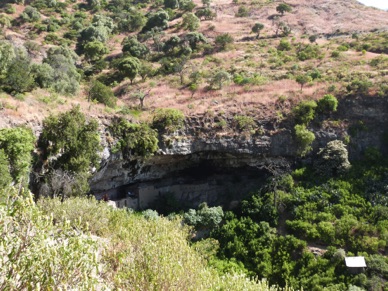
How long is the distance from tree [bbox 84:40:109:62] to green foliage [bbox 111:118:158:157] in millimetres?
27649

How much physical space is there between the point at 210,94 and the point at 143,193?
40.3ft

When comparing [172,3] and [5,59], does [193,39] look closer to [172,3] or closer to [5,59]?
[172,3]

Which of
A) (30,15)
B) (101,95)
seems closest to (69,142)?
(101,95)

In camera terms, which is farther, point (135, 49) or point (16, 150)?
point (135, 49)

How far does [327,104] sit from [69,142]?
2118cm

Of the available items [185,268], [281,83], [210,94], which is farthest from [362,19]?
[185,268]

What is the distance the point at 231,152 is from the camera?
87.2 ft

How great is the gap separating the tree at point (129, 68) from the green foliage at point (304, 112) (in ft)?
69.9

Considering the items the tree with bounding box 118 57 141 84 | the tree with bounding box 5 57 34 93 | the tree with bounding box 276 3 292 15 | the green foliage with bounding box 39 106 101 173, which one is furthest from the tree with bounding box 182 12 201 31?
the green foliage with bounding box 39 106 101 173

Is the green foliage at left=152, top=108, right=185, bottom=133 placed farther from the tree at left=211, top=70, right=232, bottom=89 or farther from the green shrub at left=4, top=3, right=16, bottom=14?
the green shrub at left=4, top=3, right=16, bottom=14

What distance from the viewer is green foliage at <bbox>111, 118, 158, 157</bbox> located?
24062mm

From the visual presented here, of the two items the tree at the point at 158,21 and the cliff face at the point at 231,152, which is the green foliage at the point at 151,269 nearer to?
the cliff face at the point at 231,152

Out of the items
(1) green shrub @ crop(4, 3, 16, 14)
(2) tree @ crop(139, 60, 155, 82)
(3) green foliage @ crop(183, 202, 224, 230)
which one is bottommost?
(3) green foliage @ crop(183, 202, 224, 230)

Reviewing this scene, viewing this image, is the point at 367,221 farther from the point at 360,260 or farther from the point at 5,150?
the point at 5,150
